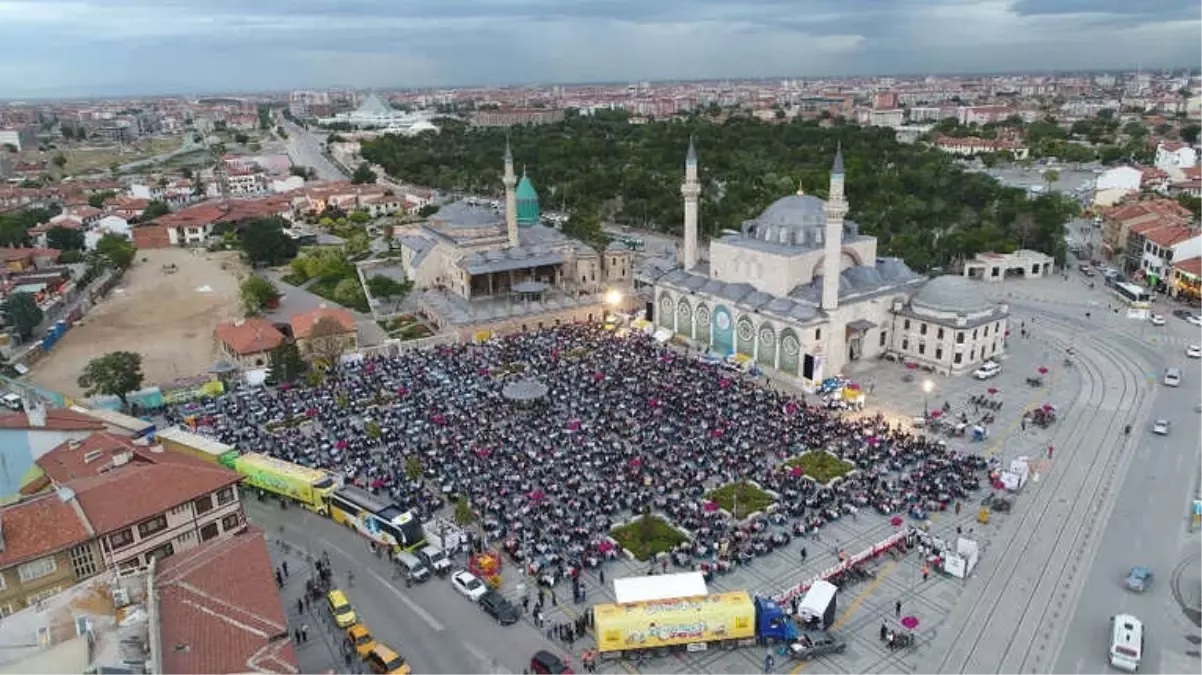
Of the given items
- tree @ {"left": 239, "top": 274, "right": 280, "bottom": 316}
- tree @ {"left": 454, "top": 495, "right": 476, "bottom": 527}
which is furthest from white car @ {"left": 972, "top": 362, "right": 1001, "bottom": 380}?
tree @ {"left": 239, "top": 274, "right": 280, "bottom": 316}

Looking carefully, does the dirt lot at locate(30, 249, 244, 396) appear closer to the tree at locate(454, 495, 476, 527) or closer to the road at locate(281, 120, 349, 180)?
the tree at locate(454, 495, 476, 527)

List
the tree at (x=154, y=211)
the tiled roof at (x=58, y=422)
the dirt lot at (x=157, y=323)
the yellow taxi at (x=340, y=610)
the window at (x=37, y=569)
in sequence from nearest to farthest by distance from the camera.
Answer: the window at (x=37, y=569)
the yellow taxi at (x=340, y=610)
the tiled roof at (x=58, y=422)
the dirt lot at (x=157, y=323)
the tree at (x=154, y=211)

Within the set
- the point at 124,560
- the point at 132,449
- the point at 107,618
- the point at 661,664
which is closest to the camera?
the point at 107,618

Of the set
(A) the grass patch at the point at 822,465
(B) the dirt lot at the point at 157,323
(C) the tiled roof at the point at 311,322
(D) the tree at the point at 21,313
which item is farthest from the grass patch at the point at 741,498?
(D) the tree at the point at 21,313

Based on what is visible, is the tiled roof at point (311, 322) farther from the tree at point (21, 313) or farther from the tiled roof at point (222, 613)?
the tiled roof at point (222, 613)

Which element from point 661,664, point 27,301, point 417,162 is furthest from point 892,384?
point 417,162

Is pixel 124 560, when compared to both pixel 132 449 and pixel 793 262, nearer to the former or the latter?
pixel 132 449

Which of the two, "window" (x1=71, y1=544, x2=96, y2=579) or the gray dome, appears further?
the gray dome
